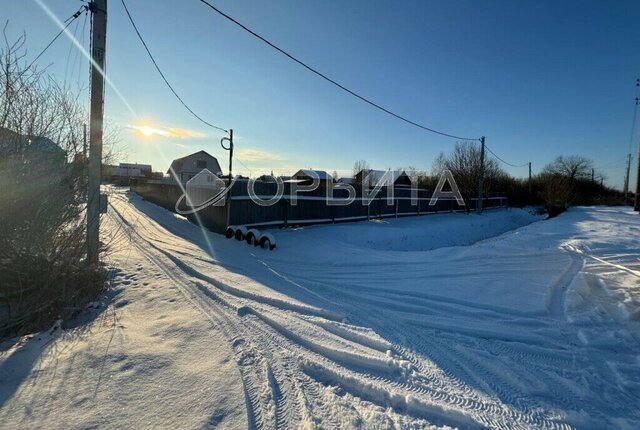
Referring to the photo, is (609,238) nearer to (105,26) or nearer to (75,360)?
(75,360)

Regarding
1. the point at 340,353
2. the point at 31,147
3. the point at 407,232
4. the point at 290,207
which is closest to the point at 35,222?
the point at 31,147

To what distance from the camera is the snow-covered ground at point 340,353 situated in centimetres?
234

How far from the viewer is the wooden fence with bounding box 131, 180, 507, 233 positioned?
1122 centimetres

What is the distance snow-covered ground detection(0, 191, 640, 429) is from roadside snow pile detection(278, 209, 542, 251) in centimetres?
565

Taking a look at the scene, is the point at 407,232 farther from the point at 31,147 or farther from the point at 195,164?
the point at 195,164

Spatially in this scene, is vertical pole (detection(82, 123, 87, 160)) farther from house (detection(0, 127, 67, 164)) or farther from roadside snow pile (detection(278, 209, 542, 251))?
roadside snow pile (detection(278, 209, 542, 251))

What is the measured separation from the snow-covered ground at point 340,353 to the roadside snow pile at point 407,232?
5.65 metres

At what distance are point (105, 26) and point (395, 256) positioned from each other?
8.28m

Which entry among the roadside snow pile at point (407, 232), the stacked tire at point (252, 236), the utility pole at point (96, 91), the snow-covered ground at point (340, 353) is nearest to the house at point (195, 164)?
the roadside snow pile at point (407, 232)

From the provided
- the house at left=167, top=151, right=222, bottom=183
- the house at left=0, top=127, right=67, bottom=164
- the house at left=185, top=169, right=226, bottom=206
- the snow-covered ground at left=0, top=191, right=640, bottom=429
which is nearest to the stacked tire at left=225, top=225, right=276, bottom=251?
the house at left=185, top=169, right=226, bottom=206

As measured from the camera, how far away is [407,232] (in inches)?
573

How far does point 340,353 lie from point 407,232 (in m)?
12.0

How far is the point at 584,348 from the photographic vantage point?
3.52m

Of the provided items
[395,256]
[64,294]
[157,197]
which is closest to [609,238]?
[395,256]
